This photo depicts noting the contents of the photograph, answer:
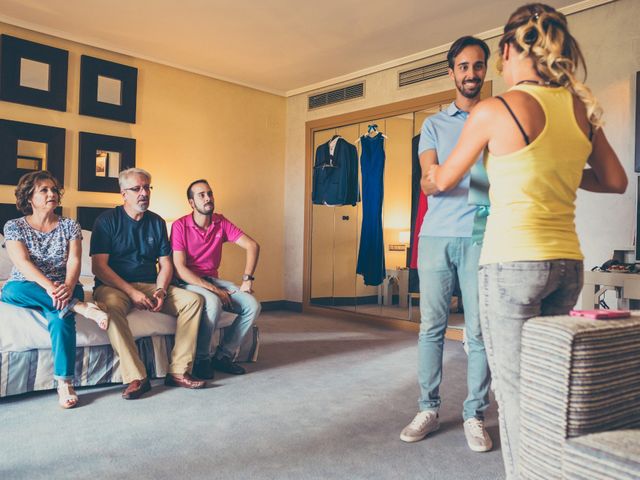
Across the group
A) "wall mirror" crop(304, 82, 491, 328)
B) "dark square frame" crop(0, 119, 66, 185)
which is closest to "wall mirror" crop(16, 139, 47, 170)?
"dark square frame" crop(0, 119, 66, 185)

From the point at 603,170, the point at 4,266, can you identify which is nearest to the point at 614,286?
the point at 603,170

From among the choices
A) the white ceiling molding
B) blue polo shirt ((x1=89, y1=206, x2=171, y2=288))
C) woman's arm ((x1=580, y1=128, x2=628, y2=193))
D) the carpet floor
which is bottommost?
the carpet floor

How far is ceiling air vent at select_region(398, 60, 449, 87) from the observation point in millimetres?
4441

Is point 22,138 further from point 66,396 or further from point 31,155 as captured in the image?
point 66,396

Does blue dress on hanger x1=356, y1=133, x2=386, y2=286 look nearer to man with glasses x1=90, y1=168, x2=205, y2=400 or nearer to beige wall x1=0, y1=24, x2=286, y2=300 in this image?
beige wall x1=0, y1=24, x2=286, y2=300

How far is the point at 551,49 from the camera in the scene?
3.73 feet

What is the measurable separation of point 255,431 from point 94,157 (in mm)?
3172

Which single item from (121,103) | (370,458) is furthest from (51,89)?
(370,458)

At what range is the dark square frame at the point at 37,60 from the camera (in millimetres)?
3977

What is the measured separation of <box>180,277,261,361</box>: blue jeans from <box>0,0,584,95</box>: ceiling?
79.7 inches

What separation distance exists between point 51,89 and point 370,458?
381 centimetres

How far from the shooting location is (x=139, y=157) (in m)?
4.75

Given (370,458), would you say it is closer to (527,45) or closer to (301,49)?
(527,45)

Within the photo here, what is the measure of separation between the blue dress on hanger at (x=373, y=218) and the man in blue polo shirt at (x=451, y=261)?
9.58 ft
